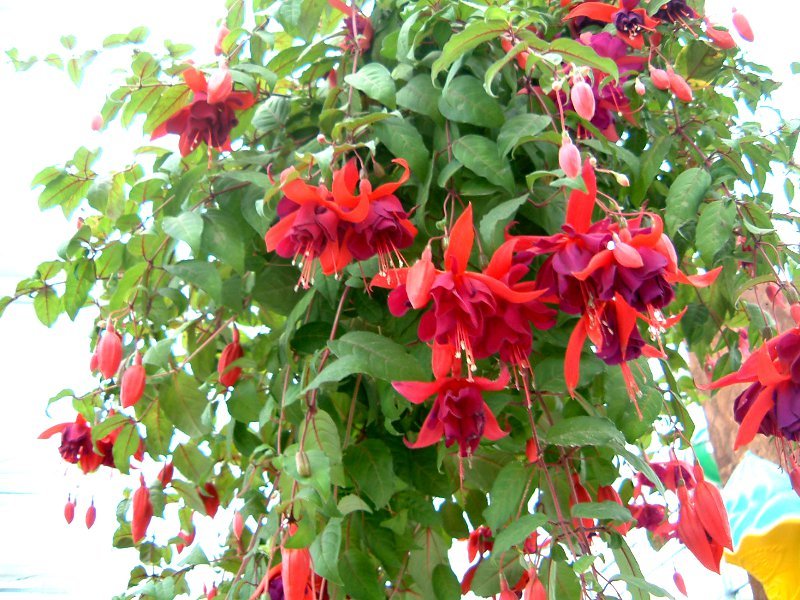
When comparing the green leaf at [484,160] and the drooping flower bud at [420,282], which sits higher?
the green leaf at [484,160]

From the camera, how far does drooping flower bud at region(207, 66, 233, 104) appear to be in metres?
0.64

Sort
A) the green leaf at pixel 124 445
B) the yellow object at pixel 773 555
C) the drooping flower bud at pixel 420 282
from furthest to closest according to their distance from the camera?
the yellow object at pixel 773 555
the green leaf at pixel 124 445
the drooping flower bud at pixel 420 282

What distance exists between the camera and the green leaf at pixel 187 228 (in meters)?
0.60

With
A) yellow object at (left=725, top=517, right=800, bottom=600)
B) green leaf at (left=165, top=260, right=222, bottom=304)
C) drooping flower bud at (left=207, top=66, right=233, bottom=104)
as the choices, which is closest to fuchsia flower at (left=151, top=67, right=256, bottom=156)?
drooping flower bud at (left=207, top=66, right=233, bottom=104)

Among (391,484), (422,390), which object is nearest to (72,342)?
(391,484)

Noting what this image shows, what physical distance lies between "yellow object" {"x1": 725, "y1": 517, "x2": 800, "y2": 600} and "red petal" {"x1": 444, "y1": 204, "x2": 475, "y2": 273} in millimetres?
1015

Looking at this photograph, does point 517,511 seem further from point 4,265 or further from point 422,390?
point 4,265

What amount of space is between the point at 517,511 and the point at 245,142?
488 millimetres

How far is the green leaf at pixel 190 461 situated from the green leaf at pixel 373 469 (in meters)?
0.27

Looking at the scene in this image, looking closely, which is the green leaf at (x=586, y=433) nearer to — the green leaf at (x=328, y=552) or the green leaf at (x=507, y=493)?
the green leaf at (x=507, y=493)

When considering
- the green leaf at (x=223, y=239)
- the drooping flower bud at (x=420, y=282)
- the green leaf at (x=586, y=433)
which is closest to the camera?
the drooping flower bud at (x=420, y=282)

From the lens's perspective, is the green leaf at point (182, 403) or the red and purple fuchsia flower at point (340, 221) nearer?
the red and purple fuchsia flower at point (340, 221)

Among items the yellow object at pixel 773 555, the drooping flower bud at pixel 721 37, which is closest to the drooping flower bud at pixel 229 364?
the drooping flower bud at pixel 721 37

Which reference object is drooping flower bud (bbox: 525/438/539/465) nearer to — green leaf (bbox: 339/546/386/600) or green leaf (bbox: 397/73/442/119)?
green leaf (bbox: 339/546/386/600)
